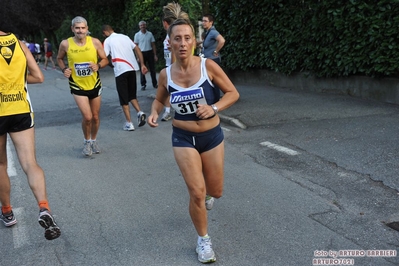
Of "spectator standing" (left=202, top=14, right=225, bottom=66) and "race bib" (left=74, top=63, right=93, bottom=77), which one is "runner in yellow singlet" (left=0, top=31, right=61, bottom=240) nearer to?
"race bib" (left=74, top=63, right=93, bottom=77)

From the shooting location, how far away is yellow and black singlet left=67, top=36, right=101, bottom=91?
25.2ft

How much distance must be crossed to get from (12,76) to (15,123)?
1.36ft

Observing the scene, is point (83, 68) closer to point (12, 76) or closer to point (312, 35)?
point (12, 76)

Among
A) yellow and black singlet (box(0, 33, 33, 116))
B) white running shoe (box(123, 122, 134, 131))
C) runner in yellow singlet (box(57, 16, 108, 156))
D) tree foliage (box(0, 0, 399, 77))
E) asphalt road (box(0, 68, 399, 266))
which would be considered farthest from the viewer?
white running shoe (box(123, 122, 134, 131))

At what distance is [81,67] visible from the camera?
7695 millimetres

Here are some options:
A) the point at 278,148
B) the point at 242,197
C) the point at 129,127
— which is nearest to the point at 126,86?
the point at 129,127

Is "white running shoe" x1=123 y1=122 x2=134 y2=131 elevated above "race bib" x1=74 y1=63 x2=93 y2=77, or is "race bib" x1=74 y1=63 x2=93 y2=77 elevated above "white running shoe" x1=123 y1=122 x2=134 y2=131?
"race bib" x1=74 y1=63 x2=93 y2=77

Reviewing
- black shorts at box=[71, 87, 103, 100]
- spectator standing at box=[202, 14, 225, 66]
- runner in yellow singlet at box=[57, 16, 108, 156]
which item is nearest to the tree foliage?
runner in yellow singlet at box=[57, 16, 108, 156]

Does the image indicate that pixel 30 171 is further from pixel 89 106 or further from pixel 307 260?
pixel 89 106

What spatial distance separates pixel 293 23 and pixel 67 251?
9.39 meters

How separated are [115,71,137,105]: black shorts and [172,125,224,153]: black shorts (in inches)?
228

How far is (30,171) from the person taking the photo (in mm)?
4570

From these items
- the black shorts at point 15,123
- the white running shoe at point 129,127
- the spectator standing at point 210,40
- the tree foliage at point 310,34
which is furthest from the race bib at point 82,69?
the spectator standing at point 210,40

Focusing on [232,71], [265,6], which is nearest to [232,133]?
[265,6]
